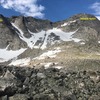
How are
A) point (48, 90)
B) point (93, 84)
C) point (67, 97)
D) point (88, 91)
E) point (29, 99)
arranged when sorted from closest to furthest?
point (29, 99), point (67, 97), point (48, 90), point (88, 91), point (93, 84)

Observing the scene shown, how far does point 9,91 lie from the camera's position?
1588 cm

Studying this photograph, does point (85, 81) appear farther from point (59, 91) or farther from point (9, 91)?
point (9, 91)

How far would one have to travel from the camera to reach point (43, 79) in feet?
66.2

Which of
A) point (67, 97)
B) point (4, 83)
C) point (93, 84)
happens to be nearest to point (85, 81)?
point (93, 84)

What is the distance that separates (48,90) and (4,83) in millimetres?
2487

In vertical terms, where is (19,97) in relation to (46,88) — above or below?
above

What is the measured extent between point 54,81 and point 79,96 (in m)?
2.87

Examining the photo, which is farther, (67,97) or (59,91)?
(59,91)

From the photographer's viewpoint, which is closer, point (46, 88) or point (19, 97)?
point (19, 97)

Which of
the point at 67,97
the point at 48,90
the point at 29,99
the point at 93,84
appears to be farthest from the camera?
the point at 93,84

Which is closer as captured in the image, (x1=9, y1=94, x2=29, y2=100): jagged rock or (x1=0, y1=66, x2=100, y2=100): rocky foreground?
(x1=9, y1=94, x2=29, y2=100): jagged rock

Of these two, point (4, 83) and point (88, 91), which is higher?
point (4, 83)

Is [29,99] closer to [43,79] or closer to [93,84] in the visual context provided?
[43,79]

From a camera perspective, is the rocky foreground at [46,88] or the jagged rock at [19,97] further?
the rocky foreground at [46,88]
